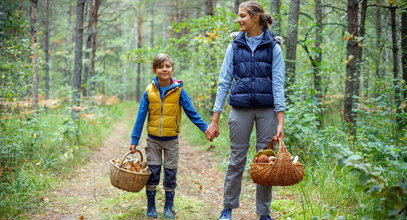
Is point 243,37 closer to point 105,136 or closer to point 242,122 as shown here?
point 242,122

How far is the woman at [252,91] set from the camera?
308 cm

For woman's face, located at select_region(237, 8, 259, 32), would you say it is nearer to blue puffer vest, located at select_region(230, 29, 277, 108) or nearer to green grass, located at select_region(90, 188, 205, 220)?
blue puffer vest, located at select_region(230, 29, 277, 108)

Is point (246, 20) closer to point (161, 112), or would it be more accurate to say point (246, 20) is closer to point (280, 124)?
point (280, 124)

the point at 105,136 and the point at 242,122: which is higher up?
the point at 242,122

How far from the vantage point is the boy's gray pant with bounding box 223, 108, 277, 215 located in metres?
3.14

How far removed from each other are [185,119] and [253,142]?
680 cm

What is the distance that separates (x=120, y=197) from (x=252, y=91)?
7.89 ft

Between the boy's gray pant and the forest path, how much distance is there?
1.80 ft

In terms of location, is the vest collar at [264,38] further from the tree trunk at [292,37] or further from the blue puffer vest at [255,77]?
A: the tree trunk at [292,37]

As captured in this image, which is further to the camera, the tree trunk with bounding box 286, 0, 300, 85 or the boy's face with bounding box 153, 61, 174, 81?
the tree trunk with bounding box 286, 0, 300, 85

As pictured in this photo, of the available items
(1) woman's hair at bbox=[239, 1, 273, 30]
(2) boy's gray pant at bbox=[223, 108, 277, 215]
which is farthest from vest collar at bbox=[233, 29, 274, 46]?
(2) boy's gray pant at bbox=[223, 108, 277, 215]

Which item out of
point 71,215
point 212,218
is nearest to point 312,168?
point 212,218

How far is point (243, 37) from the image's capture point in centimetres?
322

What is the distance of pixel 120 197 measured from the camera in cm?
423
